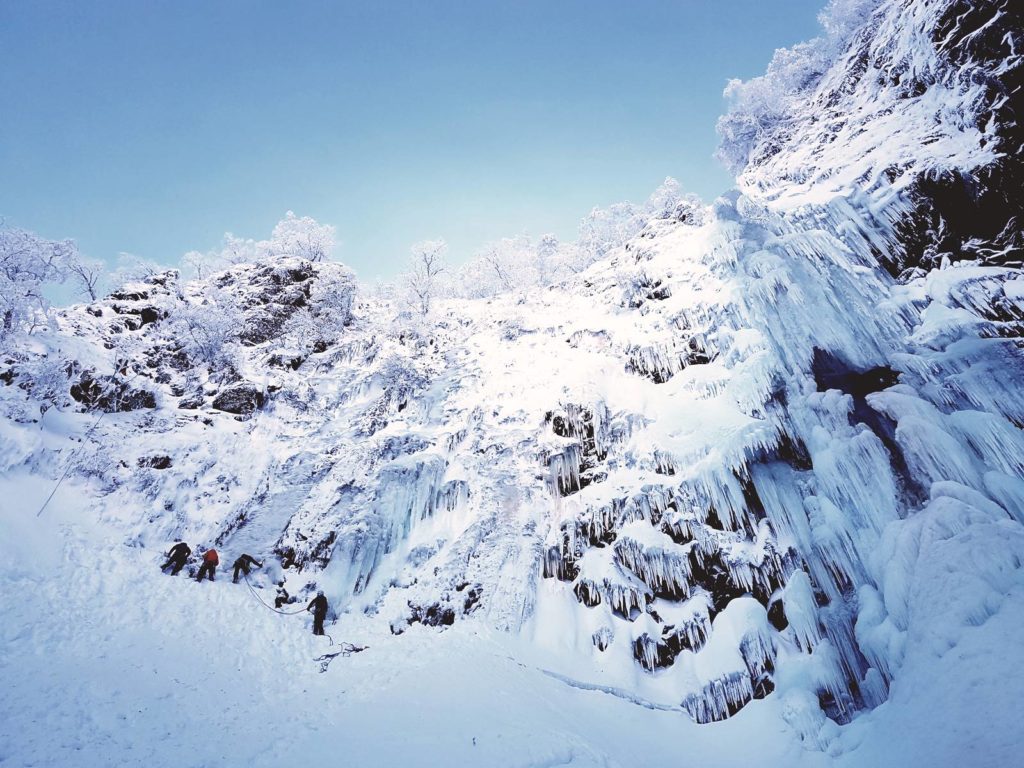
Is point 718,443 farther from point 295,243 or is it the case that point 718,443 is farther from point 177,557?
point 295,243

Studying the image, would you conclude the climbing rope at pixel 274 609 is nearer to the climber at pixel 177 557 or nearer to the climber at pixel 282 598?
the climber at pixel 282 598

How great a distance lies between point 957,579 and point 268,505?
15770 mm

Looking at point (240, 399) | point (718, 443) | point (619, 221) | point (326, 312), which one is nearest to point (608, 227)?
point (619, 221)

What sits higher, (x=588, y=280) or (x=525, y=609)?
(x=588, y=280)

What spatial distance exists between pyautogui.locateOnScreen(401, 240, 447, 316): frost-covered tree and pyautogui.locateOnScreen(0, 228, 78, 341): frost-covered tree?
1612 centimetres

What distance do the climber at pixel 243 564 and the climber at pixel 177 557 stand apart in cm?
119

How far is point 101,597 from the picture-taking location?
8.84m

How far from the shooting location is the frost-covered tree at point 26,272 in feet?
46.6

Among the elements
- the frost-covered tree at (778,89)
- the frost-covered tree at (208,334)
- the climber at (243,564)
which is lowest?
the climber at (243,564)

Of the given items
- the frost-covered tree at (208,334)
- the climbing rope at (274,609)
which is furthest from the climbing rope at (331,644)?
the frost-covered tree at (208,334)

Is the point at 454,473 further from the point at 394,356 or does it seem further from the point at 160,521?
the point at 160,521

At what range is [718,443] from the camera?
1078 cm

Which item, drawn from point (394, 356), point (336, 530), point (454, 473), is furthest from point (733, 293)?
→ point (336, 530)

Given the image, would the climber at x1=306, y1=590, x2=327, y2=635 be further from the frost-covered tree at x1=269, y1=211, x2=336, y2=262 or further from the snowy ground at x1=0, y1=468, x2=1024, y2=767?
the frost-covered tree at x1=269, y1=211, x2=336, y2=262
